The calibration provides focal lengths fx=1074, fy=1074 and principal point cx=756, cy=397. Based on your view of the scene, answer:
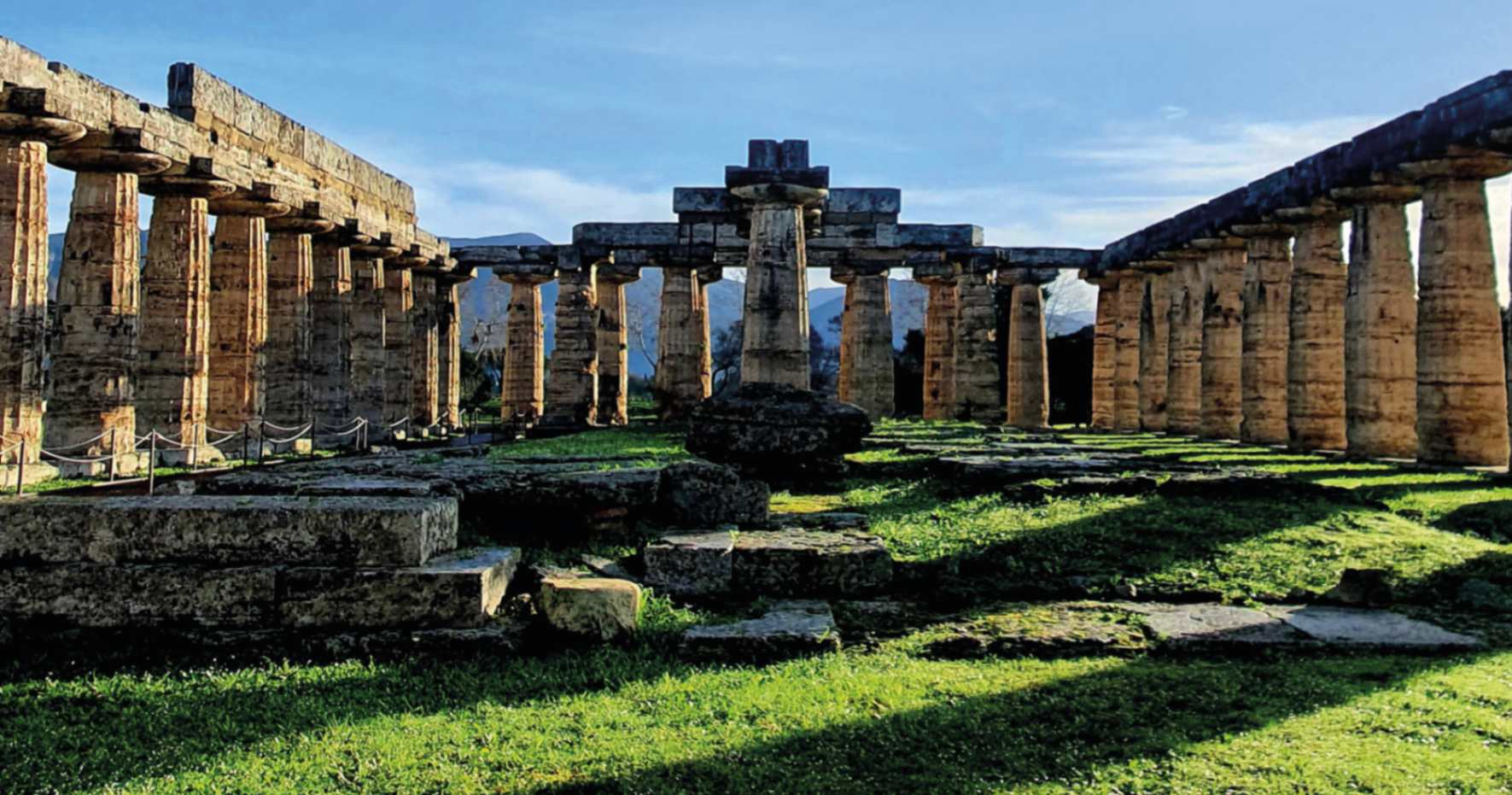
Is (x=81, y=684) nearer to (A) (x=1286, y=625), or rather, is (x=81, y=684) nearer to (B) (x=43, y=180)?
(A) (x=1286, y=625)

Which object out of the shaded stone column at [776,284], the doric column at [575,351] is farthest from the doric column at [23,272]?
the doric column at [575,351]

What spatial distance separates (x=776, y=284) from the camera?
22406mm

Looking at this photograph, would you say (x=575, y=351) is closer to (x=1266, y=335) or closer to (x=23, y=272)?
(x=23, y=272)

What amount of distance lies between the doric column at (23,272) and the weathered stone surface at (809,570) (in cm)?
1332

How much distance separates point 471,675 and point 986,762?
10.1 ft

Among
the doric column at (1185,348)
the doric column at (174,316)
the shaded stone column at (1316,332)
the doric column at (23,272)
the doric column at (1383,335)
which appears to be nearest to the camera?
the doric column at (23,272)

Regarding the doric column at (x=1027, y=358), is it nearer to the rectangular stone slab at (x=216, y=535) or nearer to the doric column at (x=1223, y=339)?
the doric column at (x=1223, y=339)

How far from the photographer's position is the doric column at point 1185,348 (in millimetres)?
29547

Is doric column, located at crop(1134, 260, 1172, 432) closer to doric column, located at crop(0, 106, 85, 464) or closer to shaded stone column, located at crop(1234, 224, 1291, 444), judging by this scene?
shaded stone column, located at crop(1234, 224, 1291, 444)

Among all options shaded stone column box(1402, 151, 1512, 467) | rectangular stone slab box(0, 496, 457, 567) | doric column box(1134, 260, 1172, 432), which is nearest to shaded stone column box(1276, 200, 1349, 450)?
shaded stone column box(1402, 151, 1512, 467)

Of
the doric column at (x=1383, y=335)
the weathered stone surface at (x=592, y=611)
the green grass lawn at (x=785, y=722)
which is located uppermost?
the doric column at (x=1383, y=335)

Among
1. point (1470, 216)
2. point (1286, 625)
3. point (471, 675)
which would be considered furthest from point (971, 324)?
point (471, 675)

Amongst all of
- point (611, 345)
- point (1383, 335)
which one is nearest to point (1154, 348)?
point (1383, 335)

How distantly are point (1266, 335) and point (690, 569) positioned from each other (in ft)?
69.6
